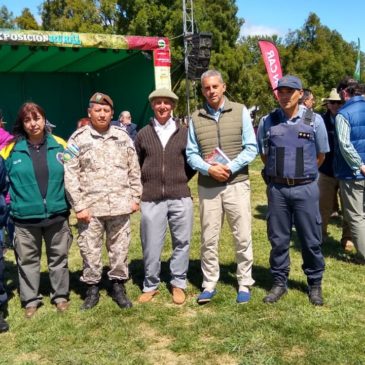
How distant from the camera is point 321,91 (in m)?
28.9

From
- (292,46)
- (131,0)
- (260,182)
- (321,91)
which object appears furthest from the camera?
(292,46)

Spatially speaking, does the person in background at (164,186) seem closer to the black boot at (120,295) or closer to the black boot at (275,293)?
the black boot at (120,295)

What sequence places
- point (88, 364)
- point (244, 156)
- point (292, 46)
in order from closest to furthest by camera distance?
point (88, 364), point (244, 156), point (292, 46)

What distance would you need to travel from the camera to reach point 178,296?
3.95m

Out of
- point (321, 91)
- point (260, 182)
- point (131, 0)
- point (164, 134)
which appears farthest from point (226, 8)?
point (164, 134)

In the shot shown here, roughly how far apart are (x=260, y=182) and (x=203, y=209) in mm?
6579

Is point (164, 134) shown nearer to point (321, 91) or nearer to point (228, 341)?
point (228, 341)

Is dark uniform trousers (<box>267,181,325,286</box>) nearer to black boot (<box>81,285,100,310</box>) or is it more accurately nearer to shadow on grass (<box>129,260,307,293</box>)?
shadow on grass (<box>129,260,307,293</box>)

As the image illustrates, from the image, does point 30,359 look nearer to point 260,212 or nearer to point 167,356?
point 167,356

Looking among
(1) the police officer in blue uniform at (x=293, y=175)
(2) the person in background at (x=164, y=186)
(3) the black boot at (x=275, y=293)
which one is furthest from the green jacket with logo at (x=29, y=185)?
(3) the black boot at (x=275, y=293)

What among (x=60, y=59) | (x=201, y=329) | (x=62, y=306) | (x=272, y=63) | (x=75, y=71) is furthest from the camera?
(x=75, y=71)

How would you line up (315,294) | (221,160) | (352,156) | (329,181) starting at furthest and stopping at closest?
(329,181), (352,156), (315,294), (221,160)

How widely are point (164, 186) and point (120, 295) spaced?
3.37 ft

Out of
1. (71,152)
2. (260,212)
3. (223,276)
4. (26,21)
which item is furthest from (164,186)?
(26,21)
